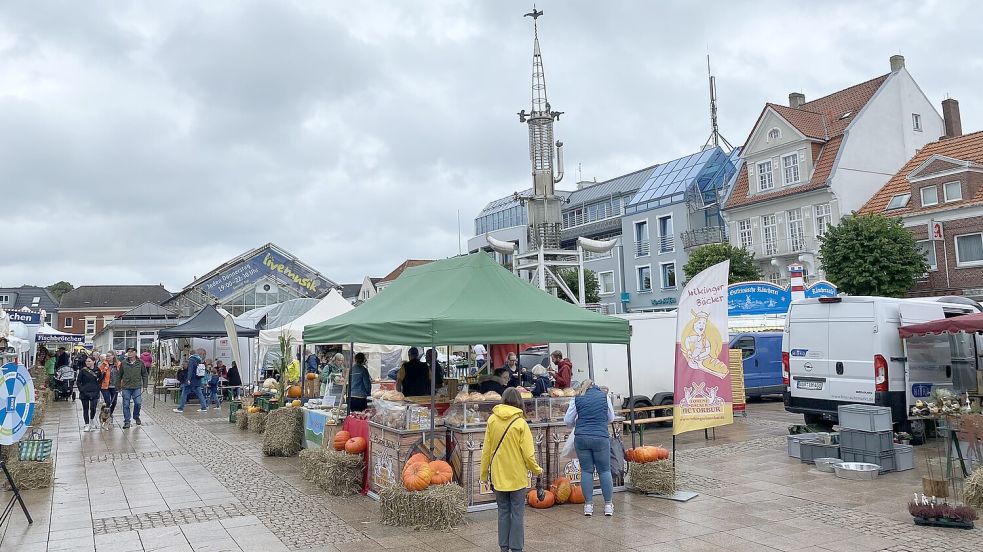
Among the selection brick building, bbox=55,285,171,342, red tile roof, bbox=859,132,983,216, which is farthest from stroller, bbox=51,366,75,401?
brick building, bbox=55,285,171,342

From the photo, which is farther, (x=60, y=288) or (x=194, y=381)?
(x=60, y=288)

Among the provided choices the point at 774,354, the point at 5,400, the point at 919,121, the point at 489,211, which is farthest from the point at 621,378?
the point at 489,211

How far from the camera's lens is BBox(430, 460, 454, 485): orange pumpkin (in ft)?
A: 24.9

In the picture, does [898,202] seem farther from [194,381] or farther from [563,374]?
[194,381]

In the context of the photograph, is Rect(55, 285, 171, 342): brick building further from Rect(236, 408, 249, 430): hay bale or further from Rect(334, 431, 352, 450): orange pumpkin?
Rect(334, 431, 352, 450): orange pumpkin

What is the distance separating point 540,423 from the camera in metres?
8.63

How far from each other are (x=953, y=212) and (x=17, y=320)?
35.0 metres

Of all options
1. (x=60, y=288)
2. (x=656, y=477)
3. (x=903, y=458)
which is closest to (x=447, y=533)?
(x=656, y=477)

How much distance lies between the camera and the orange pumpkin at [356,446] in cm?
923

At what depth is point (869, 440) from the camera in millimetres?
9648

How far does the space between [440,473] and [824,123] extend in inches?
1303

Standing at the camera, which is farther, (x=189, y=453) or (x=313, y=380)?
(x=313, y=380)

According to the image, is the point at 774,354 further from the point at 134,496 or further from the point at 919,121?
the point at 919,121

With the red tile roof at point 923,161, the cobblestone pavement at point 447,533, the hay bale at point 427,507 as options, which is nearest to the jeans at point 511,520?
the cobblestone pavement at point 447,533
